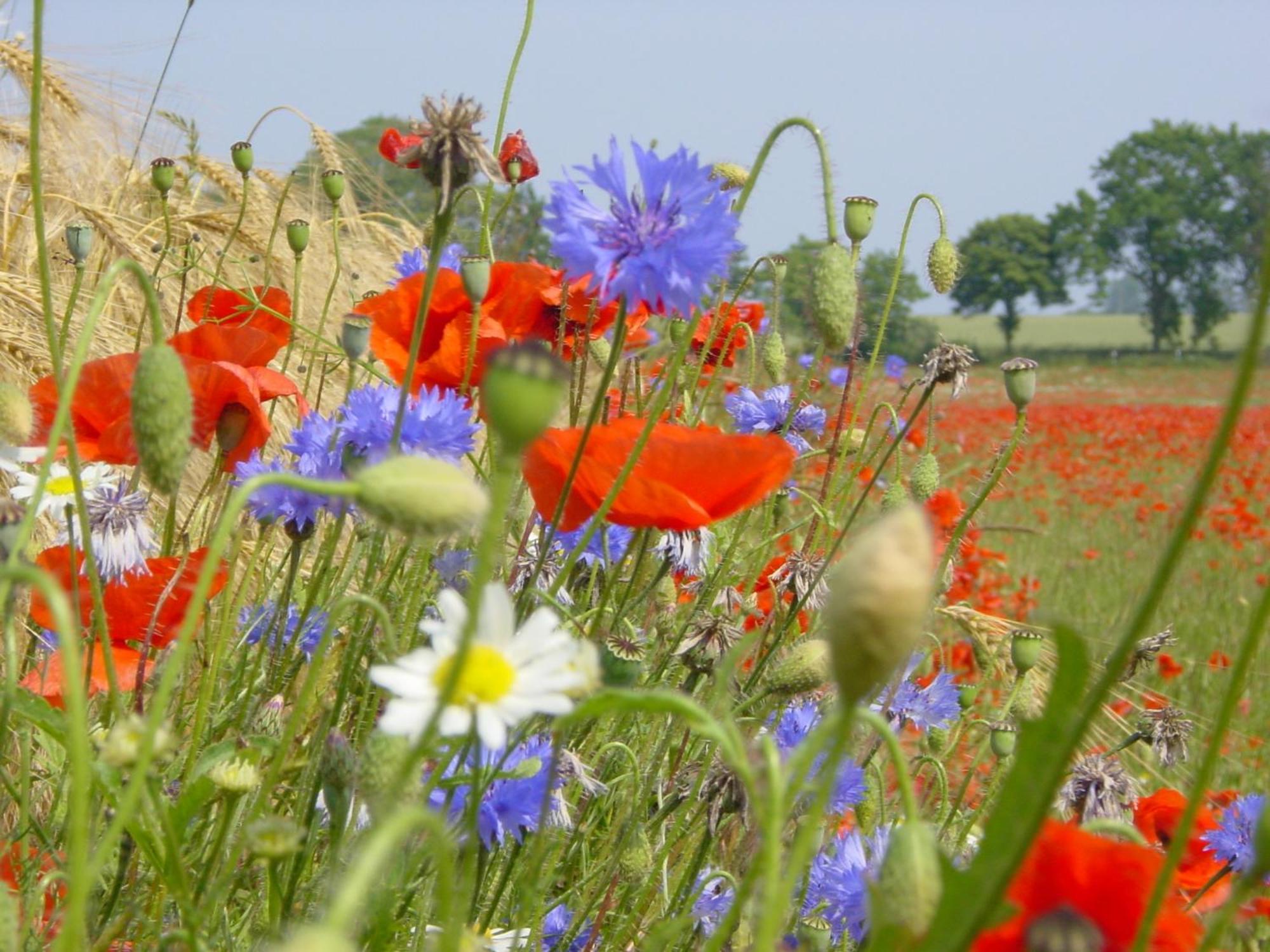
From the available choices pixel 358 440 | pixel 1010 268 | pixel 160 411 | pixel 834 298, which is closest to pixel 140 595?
pixel 358 440

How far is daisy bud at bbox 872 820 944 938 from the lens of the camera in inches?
16.1

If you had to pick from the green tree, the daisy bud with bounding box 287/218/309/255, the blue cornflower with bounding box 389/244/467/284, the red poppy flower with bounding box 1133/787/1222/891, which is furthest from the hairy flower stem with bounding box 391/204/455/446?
the green tree

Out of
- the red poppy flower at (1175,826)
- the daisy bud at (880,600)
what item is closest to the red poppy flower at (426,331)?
the daisy bud at (880,600)

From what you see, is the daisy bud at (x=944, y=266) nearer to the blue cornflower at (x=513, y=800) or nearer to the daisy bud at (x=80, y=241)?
the blue cornflower at (x=513, y=800)

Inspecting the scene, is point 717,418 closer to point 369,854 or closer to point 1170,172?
point 369,854

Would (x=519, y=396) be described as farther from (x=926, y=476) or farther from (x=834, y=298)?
(x=926, y=476)

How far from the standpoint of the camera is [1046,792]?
0.35m

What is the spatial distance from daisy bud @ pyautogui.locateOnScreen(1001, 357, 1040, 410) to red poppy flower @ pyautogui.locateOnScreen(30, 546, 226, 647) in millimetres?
641

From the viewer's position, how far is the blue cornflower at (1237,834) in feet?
3.32

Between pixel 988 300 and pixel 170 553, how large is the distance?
35.0 meters

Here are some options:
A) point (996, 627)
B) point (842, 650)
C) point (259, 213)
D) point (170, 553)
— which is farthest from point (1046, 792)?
point (259, 213)

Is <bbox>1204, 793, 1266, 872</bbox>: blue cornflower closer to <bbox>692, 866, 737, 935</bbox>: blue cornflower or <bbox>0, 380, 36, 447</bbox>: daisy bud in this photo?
<bbox>692, 866, 737, 935</bbox>: blue cornflower

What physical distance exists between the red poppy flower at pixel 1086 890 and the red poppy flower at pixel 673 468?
0.32 meters

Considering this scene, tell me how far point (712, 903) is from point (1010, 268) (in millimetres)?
34653
